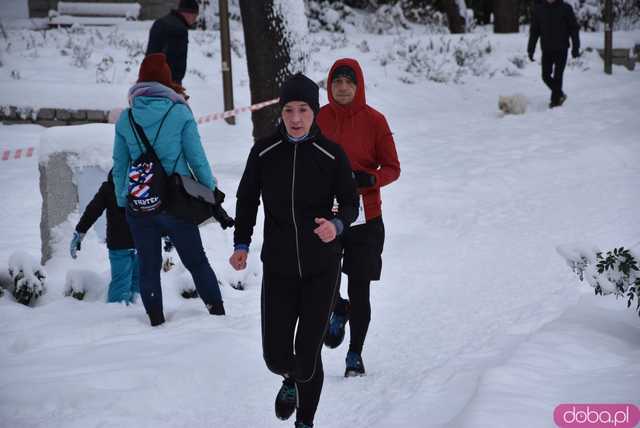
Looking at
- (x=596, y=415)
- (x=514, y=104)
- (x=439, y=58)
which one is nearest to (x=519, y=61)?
(x=439, y=58)

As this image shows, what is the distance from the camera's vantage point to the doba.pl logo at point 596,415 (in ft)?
11.6

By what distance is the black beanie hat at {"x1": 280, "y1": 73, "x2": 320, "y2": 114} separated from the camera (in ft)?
12.8

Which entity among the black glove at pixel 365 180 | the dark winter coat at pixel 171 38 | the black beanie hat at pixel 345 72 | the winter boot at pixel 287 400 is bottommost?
the winter boot at pixel 287 400

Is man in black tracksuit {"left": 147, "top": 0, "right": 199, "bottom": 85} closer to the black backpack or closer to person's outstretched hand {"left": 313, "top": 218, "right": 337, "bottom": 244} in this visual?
the black backpack

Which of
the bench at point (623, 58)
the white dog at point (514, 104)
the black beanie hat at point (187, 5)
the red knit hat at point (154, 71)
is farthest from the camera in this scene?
the bench at point (623, 58)

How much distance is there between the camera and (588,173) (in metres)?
A: 9.69

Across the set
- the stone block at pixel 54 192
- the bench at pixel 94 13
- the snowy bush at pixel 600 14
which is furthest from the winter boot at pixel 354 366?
the snowy bush at pixel 600 14

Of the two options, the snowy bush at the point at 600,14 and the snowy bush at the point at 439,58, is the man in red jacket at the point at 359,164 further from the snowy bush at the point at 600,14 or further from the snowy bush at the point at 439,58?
the snowy bush at the point at 600,14

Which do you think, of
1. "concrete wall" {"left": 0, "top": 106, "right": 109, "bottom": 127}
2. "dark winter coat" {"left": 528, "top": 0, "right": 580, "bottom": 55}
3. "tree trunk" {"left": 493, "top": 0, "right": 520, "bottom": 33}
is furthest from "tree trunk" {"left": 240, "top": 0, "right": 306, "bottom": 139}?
"tree trunk" {"left": 493, "top": 0, "right": 520, "bottom": 33}

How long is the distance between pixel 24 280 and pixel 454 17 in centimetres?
1656

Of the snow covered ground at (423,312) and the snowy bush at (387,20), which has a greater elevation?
the snowy bush at (387,20)

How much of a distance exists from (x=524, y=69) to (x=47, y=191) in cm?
1215

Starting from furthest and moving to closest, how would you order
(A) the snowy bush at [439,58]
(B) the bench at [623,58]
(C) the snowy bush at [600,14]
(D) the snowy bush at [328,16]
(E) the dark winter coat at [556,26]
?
1. (C) the snowy bush at [600,14]
2. (D) the snowy bush at [328,16]
3. (B) the bench at [623,58]
4. (A) the snowy bush at [439,58]
5. (E) the dark winter coat at [556,26]

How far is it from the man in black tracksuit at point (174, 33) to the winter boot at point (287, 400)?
623 cm
